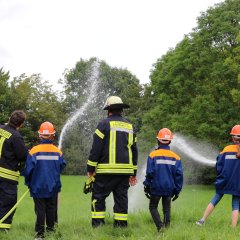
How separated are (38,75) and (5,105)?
737cm

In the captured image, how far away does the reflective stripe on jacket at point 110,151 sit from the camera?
719 centimetres

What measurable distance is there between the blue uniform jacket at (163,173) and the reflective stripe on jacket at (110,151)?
1.25 feet

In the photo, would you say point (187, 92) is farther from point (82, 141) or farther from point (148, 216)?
point (148, 216)

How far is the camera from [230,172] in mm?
7945

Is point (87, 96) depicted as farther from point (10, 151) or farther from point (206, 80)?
point (10, 151)

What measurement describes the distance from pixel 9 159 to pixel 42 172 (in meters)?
0.84

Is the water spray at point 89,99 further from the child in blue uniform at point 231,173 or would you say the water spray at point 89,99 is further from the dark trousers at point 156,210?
the dark trousers at point 156,210

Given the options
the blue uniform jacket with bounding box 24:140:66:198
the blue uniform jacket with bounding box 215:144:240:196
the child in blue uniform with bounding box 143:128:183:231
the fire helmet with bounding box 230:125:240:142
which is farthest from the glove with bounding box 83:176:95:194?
the fire helmet with bounding box 230:125:240:142

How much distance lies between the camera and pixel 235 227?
7.79m

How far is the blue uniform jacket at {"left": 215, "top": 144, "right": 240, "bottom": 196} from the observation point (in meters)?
7.93

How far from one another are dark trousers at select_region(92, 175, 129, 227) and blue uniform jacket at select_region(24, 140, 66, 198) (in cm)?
63

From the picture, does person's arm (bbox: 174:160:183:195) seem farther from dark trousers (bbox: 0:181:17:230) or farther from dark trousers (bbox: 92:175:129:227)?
dark trousers (bbox: 0:181:17:230)

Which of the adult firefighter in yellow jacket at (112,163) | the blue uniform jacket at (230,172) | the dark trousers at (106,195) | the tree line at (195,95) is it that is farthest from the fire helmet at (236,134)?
the tree line at (195,95)

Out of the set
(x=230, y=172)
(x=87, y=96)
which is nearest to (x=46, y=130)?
(x=230, y=172)
